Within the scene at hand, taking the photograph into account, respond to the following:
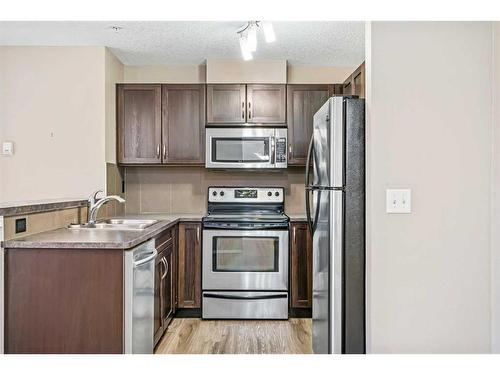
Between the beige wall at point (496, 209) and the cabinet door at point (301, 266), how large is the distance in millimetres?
2013

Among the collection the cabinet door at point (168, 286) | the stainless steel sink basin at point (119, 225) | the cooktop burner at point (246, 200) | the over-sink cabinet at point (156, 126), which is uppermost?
the over-sink cabinet at point (156, 126)

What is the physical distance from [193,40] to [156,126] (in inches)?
33.7

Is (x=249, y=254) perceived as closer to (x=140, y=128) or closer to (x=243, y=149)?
(x=243, y=149)

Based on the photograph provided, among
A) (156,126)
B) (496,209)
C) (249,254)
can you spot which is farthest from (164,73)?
(496,209)

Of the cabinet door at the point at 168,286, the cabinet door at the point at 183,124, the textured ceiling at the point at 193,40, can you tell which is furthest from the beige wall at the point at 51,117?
the cabinet door at the point at 168,286

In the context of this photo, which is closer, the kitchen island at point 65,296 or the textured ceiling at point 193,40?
the kitchen island at point 65,296

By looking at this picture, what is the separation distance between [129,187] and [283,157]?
5.00 feet

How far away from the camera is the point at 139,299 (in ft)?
8.28

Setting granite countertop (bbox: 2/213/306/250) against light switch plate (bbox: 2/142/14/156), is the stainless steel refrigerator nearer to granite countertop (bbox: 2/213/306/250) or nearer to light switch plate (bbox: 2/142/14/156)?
granite countertop (bbox: 2/213/306/250)

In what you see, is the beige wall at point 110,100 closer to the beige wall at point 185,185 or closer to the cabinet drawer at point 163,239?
the beige wall at point 185,185

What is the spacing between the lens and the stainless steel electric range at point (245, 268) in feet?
13.0

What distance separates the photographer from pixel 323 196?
2.55 m
